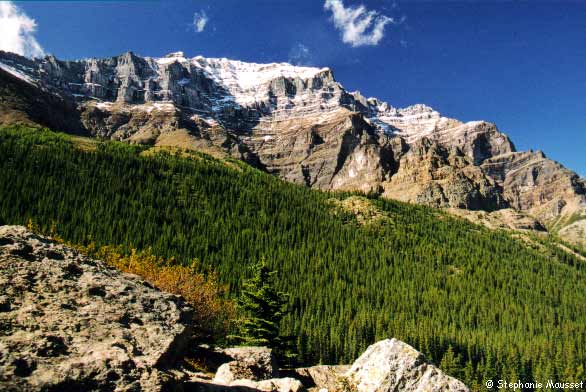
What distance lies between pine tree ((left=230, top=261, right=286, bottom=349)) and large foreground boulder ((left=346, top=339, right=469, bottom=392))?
85.6 feet

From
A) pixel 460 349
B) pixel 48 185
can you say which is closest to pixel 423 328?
pixel 460 349

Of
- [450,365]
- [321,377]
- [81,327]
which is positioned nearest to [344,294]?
[450,365]

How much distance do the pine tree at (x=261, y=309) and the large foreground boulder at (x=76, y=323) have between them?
104ft

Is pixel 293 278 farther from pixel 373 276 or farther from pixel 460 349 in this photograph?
pixel 460 349

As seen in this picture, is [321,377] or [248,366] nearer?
[248,366]

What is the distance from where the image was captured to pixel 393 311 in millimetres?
155500

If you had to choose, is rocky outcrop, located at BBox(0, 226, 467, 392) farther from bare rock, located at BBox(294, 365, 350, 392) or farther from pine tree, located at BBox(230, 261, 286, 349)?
pine tree, located at BBox(230, 261, 286, 349)

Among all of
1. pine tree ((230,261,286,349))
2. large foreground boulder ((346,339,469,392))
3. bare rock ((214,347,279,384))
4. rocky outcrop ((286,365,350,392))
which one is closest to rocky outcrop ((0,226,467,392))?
bare rock ((214,347,279,384))

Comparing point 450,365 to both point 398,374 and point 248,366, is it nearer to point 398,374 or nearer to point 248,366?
point 398,374

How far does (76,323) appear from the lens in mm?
10391

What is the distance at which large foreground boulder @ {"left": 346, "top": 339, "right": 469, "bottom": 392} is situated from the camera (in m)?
17.4

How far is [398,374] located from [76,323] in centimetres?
1302

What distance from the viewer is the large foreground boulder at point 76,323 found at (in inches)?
343

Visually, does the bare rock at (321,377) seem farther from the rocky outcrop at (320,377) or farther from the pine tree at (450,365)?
the pine tree at (450,365)
